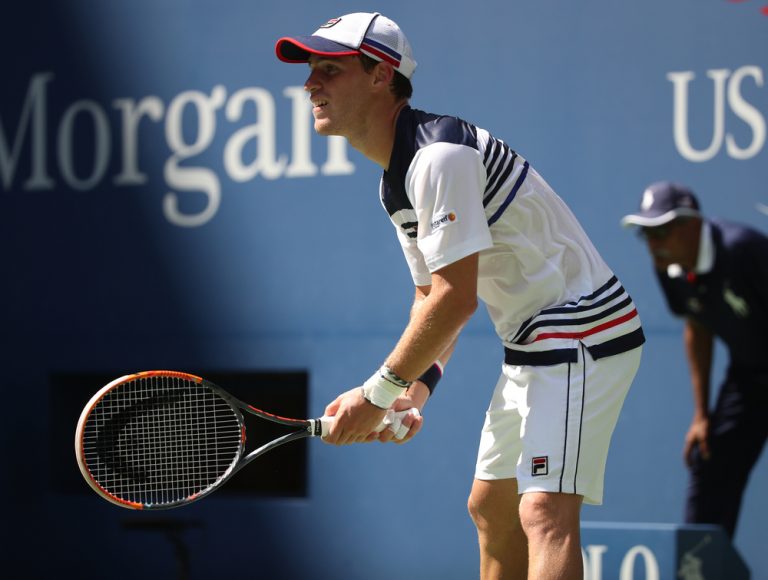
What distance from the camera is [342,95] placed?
3.66m

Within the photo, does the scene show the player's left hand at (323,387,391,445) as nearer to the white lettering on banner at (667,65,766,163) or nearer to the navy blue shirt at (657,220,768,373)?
the navy blue shirt at (657,220,768,373)

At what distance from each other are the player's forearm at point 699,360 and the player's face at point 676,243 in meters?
0.25

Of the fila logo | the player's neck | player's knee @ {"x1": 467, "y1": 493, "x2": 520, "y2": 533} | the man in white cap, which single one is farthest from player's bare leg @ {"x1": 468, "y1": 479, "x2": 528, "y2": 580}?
the man in white cap

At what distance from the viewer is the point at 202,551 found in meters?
6.36

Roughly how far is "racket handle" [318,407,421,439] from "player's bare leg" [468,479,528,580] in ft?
0.90

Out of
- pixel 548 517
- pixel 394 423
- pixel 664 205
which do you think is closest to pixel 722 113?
pixel 664 205

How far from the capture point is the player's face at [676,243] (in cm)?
559

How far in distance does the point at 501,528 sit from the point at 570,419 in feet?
1.74

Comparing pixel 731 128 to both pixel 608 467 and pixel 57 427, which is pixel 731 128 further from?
pixel 57 427

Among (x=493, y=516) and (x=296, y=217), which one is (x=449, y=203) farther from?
(x=296, y=217)

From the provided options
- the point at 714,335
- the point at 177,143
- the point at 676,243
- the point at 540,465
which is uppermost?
the point at 177,143

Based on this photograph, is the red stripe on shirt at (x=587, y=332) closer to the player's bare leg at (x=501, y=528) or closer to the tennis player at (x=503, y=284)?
the tennis player at (x=503, y=284)

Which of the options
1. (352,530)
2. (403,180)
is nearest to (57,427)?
(352,530)

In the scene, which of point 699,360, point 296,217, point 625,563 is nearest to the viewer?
point 625,563
